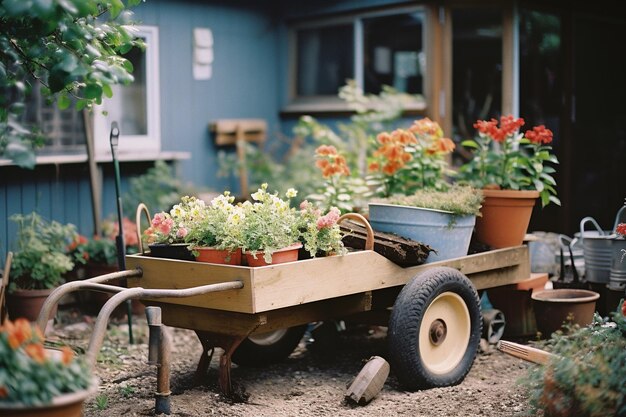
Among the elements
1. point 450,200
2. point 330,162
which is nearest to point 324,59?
point 330,162

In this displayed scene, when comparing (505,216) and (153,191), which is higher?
(153,191)

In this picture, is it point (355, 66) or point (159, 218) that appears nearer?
point (159, 218)

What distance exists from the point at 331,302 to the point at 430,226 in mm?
843

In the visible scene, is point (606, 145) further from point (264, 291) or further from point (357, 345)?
point (264, 291)

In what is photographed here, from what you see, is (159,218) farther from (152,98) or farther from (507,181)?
(152,98)

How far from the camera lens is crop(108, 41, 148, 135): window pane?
28.2 ft

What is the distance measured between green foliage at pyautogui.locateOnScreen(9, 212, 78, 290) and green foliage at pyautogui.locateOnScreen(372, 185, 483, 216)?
2554mm

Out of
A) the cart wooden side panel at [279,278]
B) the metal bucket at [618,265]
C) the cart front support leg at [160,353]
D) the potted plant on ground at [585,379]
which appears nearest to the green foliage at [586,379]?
the potted plant on ground at [585,379]

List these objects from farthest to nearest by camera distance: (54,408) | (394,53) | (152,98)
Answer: (394,53) → (152,98) → (54,408)

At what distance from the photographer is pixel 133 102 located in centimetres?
874

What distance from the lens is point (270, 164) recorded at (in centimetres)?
938

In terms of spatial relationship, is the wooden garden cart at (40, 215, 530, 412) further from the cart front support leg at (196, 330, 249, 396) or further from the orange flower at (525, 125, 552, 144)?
the orange flower at (525, 125, 552, 144)

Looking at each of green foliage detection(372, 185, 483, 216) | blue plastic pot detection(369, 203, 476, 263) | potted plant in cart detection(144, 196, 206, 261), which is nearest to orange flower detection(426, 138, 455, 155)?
green foliage detection(372, 185, 483, 216)

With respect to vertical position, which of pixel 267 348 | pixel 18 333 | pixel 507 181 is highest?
pixel 507 181
